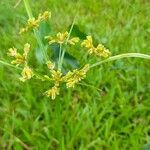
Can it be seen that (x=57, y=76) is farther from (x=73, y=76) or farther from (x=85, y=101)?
(x=85, y=101)

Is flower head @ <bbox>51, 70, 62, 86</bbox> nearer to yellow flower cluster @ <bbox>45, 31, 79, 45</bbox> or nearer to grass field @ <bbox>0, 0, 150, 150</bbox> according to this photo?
yellow flower cluster @ <bbox>45, 31, 79, 45</bbox>

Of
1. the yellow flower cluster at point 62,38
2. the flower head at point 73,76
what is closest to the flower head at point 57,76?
the flower head at point 73,76

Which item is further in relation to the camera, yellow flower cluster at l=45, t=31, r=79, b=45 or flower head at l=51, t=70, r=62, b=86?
yellow flower cluster at l=45, t=31, r=79, b=45

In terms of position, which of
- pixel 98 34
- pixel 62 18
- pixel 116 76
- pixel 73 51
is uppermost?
pixel 62 18

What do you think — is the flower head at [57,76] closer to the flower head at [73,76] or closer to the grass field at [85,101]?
the flower head at [73,76]

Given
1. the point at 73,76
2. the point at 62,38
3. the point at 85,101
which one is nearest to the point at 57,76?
the point at 73,76

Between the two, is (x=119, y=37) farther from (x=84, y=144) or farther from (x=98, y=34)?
(x=84, y=144)

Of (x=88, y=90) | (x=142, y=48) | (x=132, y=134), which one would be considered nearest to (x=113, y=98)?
(x=88, y=90)

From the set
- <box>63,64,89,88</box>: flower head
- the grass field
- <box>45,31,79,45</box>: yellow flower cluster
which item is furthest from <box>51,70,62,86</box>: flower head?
the grass field
